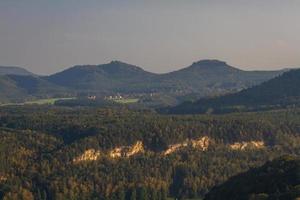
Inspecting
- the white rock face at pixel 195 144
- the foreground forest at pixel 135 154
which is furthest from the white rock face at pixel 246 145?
the white rock face at pixel 195 144

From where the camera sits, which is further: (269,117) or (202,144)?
(269,117)

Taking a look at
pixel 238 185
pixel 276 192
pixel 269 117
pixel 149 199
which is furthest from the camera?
pixel 269 117

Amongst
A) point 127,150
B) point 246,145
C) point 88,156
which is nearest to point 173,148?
point 127,150

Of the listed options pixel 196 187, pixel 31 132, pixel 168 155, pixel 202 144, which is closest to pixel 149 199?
pixel 196 187

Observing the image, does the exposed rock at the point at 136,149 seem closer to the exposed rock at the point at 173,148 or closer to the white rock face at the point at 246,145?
A: the exposed rock at the point at 173,148

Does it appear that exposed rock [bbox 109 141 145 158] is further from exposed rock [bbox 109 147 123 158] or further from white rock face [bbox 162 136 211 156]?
white rock face [bbox 162 136 211 156]

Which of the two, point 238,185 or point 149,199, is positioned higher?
point 238,185

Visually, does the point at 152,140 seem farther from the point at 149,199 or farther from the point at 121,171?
the point at 149,199

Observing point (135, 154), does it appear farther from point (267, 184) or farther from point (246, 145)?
point (267, 184)
